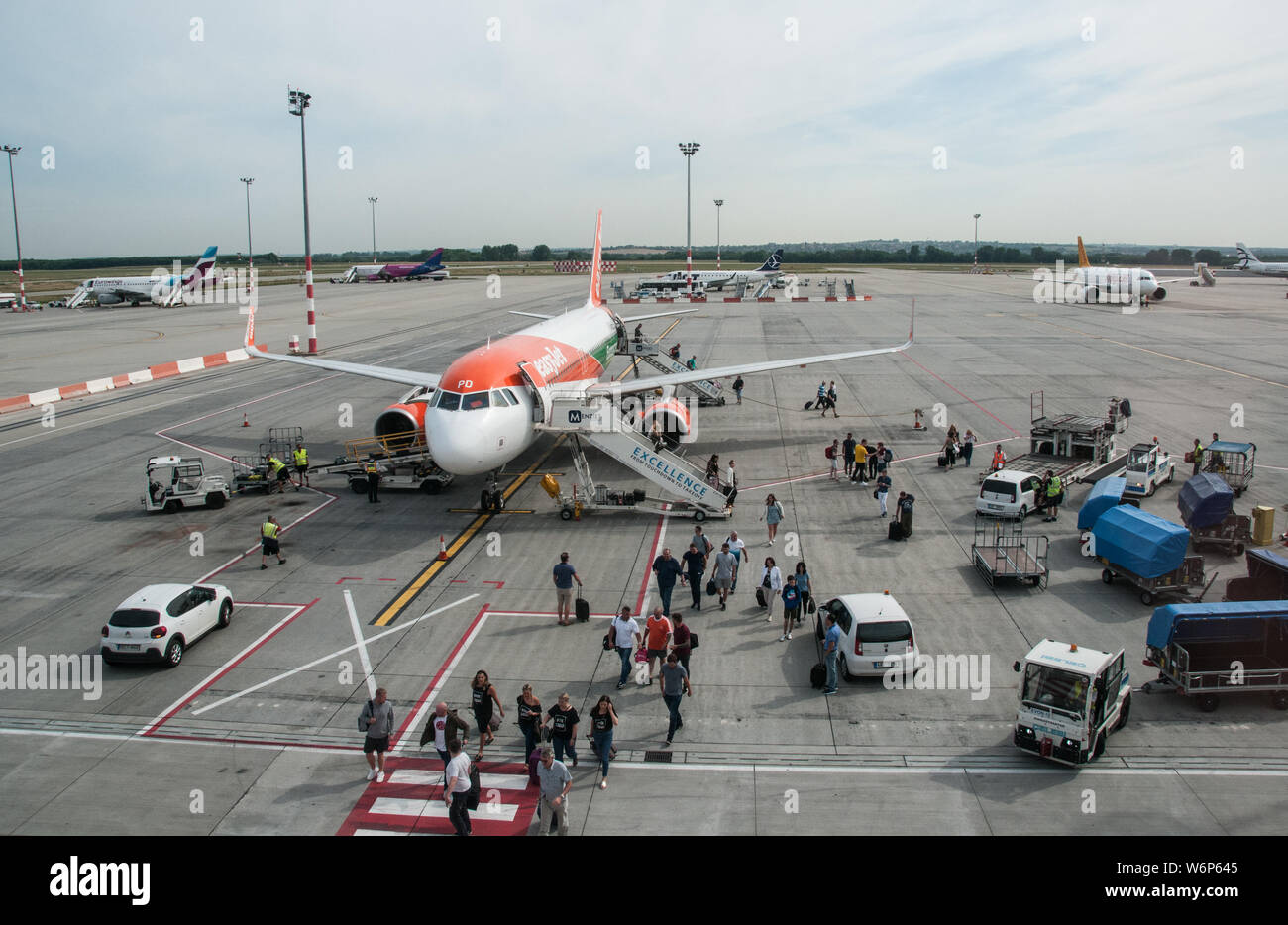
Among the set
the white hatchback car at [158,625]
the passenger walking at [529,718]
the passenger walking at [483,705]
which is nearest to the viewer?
the passenger walking at [529,718]

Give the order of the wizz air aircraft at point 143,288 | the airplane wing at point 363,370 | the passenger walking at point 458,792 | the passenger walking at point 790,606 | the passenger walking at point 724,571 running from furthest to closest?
the wizz air aircraft at point 143,288, the airplane wing at point 363,370, the passenger walking at point 724,571, the passenger walking at point 790,606, the passenger walking at point 458,792

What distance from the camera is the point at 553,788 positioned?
12.7 metres

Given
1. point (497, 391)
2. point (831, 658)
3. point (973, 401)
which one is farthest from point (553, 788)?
point (973, 401)

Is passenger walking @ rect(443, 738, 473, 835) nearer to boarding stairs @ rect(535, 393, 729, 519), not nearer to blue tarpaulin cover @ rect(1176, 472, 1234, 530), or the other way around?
boarding stairs @ rect(535, 393, 729, 519)

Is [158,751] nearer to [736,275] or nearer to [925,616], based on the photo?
[925,616]

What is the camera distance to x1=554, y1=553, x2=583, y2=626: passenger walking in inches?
809

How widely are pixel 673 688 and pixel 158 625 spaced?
11.5m

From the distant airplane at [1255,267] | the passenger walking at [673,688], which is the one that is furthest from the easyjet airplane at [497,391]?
the distant airplane at [1255,267]

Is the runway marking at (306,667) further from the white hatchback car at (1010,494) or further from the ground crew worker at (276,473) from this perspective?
the white hatchback car at (1010,494)

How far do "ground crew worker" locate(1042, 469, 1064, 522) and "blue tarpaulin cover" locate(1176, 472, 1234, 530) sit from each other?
3597 mm

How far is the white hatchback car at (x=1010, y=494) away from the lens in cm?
2747

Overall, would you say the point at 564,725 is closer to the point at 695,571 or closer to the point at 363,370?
the point at 695,571

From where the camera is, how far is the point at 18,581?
936 inches
